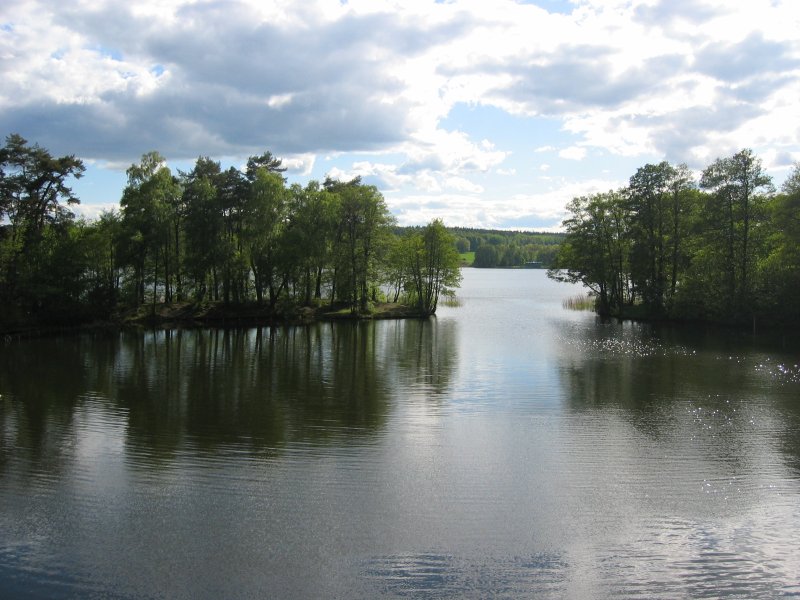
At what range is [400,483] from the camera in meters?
13.2

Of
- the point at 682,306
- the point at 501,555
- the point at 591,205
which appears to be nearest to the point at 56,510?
the point at 501,555

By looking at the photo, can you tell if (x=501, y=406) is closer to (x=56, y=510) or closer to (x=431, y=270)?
(x=56, y=510)

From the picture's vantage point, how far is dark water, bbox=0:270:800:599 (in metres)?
9.37

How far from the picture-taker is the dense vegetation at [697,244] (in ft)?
143

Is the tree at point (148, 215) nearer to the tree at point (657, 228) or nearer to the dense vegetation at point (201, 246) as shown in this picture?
the dense vegetation at point (201, 246)

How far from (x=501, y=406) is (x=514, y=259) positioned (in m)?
163

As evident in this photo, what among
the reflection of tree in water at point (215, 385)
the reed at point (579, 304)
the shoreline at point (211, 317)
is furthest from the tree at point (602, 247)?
the reflection of tree in water at point (215, 385)

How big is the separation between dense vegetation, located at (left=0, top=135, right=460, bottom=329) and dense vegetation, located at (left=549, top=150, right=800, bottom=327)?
14002 mm

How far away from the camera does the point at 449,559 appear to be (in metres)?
9.79

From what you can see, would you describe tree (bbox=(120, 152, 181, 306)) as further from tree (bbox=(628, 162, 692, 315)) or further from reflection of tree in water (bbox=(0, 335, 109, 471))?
tree (bbox=(628, 162, 692, 315))

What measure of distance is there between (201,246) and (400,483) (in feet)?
133

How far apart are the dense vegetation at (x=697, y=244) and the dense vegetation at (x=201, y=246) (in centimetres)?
1400

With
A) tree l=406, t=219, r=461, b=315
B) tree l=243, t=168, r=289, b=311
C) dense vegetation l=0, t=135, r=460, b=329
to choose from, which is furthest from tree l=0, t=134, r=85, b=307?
tree l=406, t=219, r=461, b=315

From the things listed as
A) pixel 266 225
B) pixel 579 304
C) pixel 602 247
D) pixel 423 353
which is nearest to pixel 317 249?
pixel 266 225
